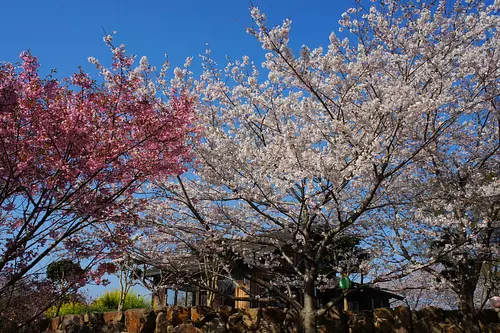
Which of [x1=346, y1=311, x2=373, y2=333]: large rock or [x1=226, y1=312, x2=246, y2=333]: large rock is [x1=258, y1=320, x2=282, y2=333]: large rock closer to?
[x1=226, y1=312, x2=246, y2=333]: large rock

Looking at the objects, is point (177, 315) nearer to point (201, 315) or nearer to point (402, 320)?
point (201, 315)

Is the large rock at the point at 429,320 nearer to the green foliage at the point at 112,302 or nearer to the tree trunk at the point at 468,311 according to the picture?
the tree trunk at the point at 468,311

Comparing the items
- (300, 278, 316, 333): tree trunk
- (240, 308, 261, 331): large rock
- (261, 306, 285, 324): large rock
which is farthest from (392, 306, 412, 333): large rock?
(240, 308, 261, 331): large rock

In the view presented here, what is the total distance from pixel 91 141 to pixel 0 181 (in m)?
1.06

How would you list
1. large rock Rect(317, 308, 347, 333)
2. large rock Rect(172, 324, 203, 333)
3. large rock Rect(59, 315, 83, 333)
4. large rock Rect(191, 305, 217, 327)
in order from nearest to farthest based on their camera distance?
1. large rock Rect(317, 308, 347, 333)
2. large rock Rect(172, 324, 203, 333)
3. large rock Rect(191, 305, 217, 327)
4. large rock Rect(59, 315, 83, 333)

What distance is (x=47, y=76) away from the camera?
4.73m

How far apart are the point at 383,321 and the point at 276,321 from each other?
2.20 metres

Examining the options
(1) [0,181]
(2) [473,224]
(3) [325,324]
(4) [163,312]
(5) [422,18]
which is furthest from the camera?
(4) [163,312]

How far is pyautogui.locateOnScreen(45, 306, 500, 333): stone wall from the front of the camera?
329 inches

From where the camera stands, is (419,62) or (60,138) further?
(419,62)

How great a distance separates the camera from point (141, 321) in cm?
923

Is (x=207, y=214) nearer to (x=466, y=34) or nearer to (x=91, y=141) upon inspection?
(x=91, y=141)

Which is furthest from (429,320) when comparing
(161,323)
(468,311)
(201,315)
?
(161,323)

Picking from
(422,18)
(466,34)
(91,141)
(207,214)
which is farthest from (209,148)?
(466,34)
